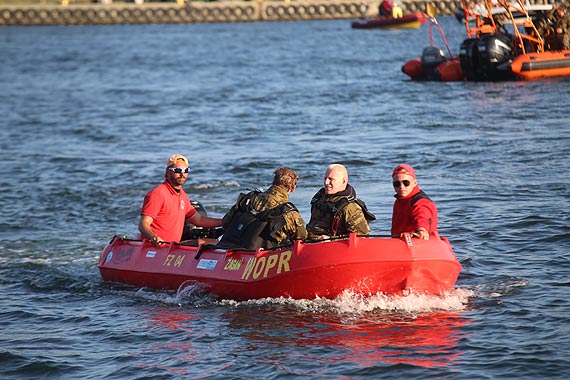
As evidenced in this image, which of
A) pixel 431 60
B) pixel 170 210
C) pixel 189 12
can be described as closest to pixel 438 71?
pixel 431 60

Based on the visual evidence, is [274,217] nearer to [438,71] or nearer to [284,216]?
[284,216]

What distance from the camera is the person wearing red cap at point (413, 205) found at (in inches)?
441

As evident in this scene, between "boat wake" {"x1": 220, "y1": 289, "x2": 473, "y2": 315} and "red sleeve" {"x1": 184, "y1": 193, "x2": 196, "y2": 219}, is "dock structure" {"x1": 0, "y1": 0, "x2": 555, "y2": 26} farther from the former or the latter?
"boat wake" {"x1": 220, "y1": 289, "x2": 473, "y2": 315}

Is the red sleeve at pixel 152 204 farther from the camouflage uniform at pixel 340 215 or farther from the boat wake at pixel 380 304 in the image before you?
the boat wake at pixel 380 304

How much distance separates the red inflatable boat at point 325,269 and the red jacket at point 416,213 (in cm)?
20

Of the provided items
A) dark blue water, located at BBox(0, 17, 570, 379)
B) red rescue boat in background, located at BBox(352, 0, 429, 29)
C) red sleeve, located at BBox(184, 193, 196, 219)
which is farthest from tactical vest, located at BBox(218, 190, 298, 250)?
red rescue boat in background, located at BBox(352, 0, 429, 29)

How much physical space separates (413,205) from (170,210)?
11.3 feet

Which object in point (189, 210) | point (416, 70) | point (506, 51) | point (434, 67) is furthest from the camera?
point (416, 70)

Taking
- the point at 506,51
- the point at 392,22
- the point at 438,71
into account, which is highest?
the point at 392,22

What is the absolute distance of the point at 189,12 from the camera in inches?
3659

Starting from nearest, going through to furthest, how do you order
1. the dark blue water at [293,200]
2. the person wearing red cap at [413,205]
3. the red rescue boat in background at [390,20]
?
the dark blue water at [293,200]
the person wearing red cap at [413,205]
the red rescue boat in background at [390,20]

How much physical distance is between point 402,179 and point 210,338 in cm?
264

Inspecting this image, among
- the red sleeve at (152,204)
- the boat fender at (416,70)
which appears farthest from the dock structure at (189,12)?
the red sleeve at (152,204)

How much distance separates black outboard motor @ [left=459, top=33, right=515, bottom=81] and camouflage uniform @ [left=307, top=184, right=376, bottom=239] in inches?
872
